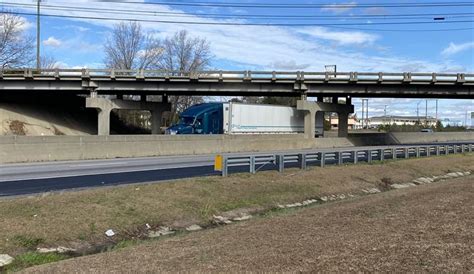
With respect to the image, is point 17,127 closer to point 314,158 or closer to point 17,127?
point 17,127

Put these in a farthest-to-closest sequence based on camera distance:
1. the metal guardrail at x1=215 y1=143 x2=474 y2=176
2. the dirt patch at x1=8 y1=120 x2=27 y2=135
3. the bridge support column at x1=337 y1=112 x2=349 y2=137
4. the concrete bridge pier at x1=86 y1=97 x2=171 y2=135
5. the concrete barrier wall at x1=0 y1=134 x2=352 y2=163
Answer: the bridge support column at x1=337 y1=112 x2=349 y2=137 → the dirt patch at x1=8 y1=120 x2=27 y2=135 → the concrete bridge pier at x1=86 y1=97 x2=171 y2=135 → the concrete barrier wall at x1=0 y1=134 x2=352 y2=163 → the metal guardrail at x1=215 y1=143 x2=474 y2=176

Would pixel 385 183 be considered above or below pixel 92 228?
below

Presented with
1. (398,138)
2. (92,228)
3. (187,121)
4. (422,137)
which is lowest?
(92,228)

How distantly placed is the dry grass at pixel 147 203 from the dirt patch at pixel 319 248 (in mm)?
2274

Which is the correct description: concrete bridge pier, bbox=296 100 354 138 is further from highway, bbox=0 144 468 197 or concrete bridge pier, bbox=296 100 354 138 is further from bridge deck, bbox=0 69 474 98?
highway, bbox=0 144 468 197

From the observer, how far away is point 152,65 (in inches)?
3388

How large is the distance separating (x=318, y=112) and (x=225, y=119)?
13922mm

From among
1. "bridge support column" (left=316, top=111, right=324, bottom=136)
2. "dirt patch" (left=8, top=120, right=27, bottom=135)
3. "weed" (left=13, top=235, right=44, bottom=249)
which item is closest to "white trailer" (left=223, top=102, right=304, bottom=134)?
"bridge support column" (left=316, top=111, right=324, bottom=136)

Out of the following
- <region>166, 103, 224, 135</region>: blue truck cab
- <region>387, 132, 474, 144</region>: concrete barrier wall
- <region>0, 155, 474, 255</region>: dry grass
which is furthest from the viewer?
<region>387, 132, 474, 144</region>: concrete barrier wall

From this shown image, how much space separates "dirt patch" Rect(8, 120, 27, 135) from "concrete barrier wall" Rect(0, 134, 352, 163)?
29.6m

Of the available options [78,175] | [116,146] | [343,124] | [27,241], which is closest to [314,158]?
[78,175]

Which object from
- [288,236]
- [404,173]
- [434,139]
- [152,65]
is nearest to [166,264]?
[288,236]

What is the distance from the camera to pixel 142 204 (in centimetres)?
1259

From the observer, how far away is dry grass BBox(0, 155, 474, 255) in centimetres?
994
